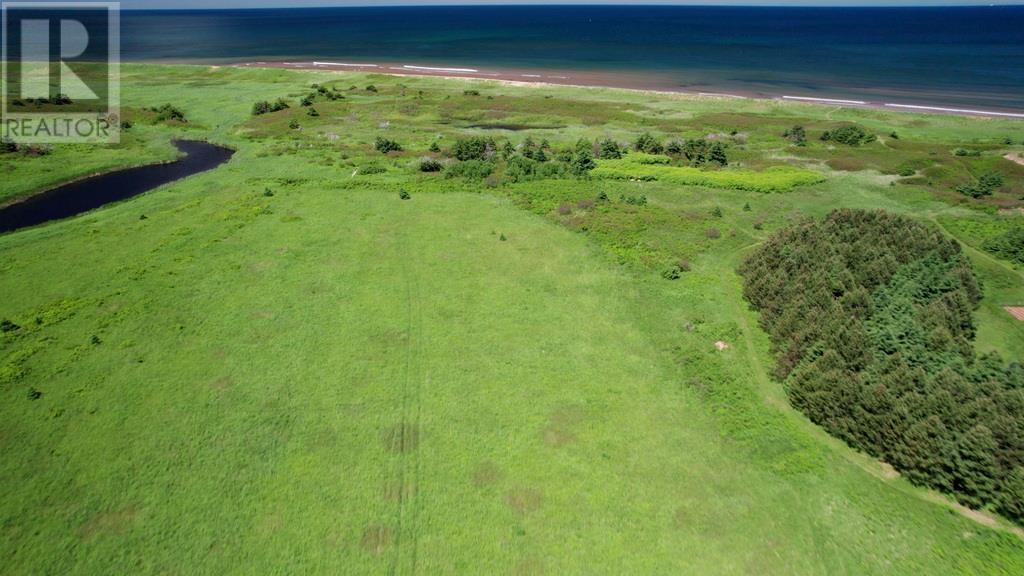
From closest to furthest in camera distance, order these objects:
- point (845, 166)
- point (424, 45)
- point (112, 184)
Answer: point (112, 184) → point (845, 166) → point (424, 45)

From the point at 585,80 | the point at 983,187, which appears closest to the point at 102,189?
the point at 983,187

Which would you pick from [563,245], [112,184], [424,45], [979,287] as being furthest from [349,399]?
[424,45]

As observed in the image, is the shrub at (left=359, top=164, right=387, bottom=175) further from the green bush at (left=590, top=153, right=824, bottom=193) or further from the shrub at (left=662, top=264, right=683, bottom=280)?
the shrub at (left=662, top=264, right=683, bottom=280)

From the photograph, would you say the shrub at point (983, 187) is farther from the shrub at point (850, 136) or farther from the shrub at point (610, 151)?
the shrub at point (610, 151)

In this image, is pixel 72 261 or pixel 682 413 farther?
pixel 72 261

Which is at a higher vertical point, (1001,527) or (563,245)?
(563,245)

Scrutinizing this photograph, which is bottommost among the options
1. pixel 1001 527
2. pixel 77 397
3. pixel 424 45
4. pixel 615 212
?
pixel 77 397

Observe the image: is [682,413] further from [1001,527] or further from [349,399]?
[349,399]

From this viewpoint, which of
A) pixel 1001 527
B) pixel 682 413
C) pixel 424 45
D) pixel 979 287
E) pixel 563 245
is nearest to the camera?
pixel 1001 527
